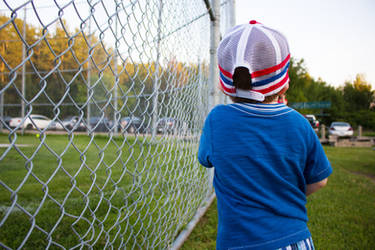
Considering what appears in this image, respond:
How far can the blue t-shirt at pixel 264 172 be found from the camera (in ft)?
3.29

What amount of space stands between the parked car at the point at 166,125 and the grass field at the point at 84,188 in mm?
72

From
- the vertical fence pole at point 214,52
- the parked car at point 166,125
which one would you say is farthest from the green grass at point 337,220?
the vertical fence pole at point 214,52

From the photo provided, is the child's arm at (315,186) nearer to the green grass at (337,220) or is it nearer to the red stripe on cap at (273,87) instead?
the red stripe on cap at (273,87)

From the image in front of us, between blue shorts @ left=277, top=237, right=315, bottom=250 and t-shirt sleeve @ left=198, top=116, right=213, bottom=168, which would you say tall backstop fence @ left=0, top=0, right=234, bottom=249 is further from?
blue shorts @ left=277, top=237, right=315, bottom=250

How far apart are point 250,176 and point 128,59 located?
2.72 ft

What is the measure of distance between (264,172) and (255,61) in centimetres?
45

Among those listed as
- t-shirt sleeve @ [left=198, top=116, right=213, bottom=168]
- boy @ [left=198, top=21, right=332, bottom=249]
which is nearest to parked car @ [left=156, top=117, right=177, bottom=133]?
t-shirt sleeve @ [left=198, top=116, right=213, bottom=168]

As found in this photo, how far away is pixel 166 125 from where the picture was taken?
6.55ft

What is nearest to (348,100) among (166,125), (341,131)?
(341,131)

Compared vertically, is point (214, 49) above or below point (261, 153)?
above

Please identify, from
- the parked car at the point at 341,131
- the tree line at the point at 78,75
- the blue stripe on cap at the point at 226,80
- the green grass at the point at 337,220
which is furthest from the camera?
the parked car at the point at 341,131

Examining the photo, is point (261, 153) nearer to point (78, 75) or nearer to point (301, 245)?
point (301, 245)

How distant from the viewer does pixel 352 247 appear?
222 cm

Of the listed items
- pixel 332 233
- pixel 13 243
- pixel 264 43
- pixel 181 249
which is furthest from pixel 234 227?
pixel 332 233
